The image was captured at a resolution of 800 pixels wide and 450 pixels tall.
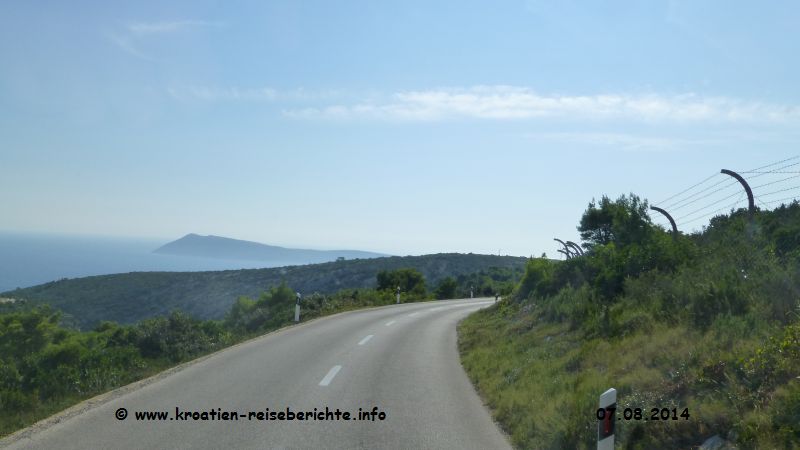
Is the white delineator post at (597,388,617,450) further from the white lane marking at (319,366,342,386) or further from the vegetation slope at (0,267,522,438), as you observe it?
the vegetation slope at (0,267,522,438)

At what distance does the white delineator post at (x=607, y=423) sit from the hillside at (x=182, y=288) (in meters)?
40.5

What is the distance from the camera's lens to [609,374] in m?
8.10

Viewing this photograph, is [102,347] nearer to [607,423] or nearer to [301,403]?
[301,403]

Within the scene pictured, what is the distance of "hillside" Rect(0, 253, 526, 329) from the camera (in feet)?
162

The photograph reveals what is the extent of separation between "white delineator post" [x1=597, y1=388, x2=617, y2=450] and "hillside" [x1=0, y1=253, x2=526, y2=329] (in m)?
40.5

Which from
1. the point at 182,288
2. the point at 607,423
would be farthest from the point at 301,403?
the point at 182,288

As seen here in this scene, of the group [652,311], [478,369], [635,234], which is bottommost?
[478,369]

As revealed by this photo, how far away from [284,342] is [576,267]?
995cm

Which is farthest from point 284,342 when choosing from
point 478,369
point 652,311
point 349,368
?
point 652,311

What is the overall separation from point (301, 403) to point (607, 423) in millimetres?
4681

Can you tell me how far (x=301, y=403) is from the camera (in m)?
8.59

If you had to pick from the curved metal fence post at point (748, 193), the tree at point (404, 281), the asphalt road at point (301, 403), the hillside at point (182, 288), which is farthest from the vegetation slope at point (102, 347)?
the hillside at point (182, 288)

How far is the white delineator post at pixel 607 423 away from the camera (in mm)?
5324

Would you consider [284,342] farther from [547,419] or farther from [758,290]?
[758,290]
